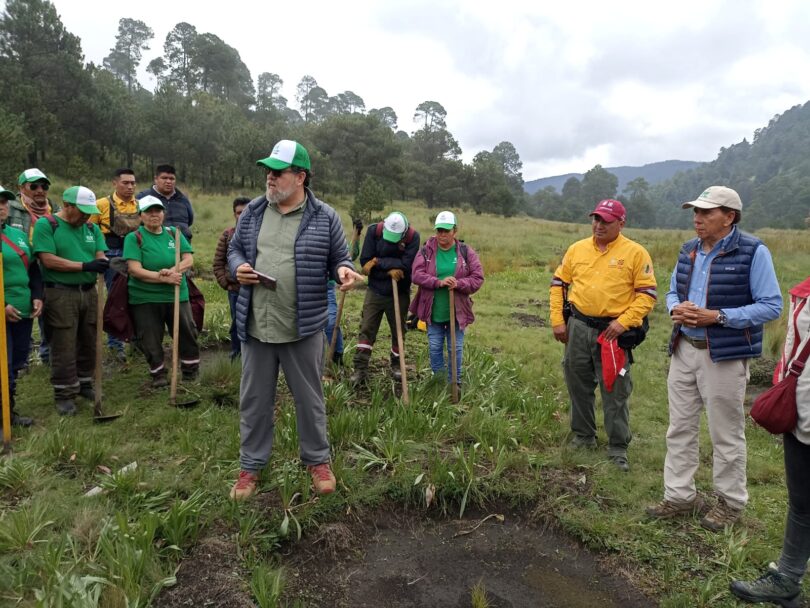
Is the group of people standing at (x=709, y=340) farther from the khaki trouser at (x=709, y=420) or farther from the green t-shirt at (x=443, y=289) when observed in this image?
the green t-shirt at (x=443, y=289)

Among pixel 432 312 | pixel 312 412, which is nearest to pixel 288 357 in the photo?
pixel 312 412

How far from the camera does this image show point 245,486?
3.81 meters

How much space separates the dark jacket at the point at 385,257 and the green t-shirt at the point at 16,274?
3262 millimetres

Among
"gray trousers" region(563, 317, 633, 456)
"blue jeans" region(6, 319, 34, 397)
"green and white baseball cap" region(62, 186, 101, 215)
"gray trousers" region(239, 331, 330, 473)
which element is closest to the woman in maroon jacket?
"gray trousers" region(563, 317, 633, 456)

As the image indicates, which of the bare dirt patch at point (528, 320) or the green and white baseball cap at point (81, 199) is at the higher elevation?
the green and white baseball cap at point (81, 199)

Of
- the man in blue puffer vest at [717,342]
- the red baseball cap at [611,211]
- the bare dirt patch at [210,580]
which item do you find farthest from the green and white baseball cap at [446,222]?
the bare dirt patch at [210,580]

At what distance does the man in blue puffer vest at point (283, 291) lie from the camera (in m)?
3.57

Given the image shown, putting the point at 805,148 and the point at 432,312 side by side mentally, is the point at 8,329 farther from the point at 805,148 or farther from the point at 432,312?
the point at 805,148

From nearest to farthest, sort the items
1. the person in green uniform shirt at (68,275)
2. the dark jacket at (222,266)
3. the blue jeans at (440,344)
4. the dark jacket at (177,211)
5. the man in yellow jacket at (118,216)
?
the person in green uniform shirt at (68,275), the blue jeans at (440,344), the dark jacket at (222,266), the man in yellow jacket at (118,216), the dark jacket at (177,211)

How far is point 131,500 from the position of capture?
3.62m

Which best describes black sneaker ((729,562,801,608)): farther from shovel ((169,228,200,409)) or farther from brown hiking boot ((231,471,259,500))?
shovel ((169,228,200,409))

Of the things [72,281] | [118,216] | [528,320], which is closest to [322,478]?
[72,281]

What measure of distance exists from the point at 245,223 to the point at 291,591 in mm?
2411

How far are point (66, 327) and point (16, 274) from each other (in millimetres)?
659
